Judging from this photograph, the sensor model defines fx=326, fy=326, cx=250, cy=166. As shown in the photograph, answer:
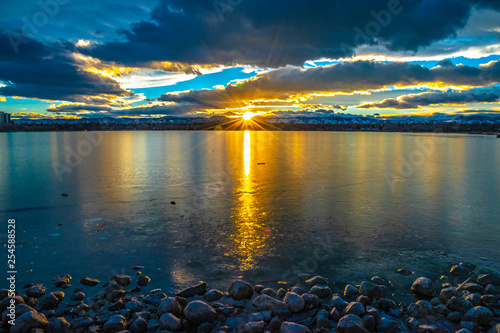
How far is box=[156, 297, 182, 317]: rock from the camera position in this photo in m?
6.25

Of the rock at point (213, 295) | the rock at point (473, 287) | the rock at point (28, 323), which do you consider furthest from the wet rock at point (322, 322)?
the rock at point (28, 323)

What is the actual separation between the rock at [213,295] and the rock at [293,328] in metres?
1.63

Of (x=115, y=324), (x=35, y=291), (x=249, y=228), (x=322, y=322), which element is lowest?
(x=322, y=322)

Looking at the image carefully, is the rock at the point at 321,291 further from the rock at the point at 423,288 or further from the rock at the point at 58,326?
the rock at the point at 58,326

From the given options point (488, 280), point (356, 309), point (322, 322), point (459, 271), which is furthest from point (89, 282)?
point (488, 280)

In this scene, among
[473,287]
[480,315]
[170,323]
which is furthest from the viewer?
[473,287]

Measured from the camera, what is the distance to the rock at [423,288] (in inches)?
274

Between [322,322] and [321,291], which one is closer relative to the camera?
[322,322]

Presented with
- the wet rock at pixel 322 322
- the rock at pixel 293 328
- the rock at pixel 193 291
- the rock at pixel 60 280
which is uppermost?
the rock at pixel 60 280

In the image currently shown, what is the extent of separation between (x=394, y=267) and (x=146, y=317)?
5987mm

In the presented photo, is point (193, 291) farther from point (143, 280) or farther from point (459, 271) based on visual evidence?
point (459, 271)

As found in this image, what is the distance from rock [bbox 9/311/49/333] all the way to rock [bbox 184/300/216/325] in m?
2.52

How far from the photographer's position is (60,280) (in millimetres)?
7363

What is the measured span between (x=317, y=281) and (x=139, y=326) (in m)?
3.87
